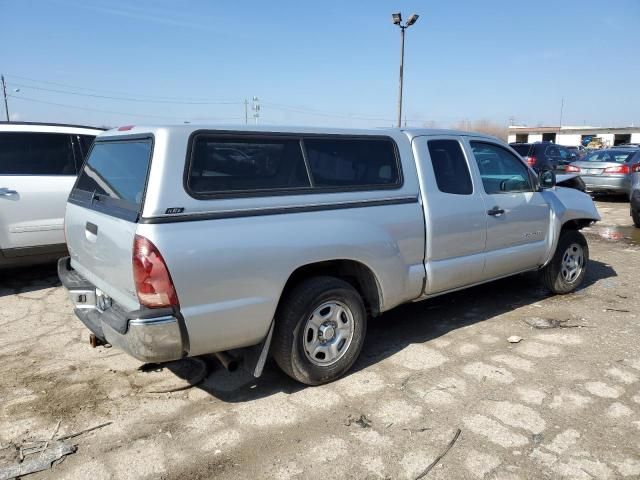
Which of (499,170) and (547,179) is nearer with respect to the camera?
(499,170)

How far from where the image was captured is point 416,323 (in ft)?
15.6

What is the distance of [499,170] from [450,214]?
1028 mm

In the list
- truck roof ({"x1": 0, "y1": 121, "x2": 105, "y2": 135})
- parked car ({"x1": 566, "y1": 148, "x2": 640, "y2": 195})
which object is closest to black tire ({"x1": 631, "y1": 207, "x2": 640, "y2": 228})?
parked car ({"x1": 566, "y1": 148, "x2": 640, "y2": 195})

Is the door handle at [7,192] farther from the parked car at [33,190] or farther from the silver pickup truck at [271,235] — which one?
the silver pickup truck at [271,235]

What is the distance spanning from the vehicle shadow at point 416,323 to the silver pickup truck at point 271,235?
0.27 meters

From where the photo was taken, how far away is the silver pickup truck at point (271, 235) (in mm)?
2764

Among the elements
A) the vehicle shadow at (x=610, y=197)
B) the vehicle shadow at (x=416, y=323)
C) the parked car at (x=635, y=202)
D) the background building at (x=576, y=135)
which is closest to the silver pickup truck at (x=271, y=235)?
the vehicle shadow at (x=416, y=323)

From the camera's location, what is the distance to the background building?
5836 centimetres

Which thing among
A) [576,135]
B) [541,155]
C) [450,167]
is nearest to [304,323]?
[450,167]

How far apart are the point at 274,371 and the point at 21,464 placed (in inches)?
66.9

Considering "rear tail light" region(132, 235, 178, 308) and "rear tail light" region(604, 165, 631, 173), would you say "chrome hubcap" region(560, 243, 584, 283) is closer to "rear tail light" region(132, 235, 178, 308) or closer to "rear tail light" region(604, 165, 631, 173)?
"rear tail light" region(132, 235, 178, 308)

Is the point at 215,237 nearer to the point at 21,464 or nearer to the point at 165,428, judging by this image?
the point at 165,428

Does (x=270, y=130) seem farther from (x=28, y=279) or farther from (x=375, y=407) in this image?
(x=28, y=279)

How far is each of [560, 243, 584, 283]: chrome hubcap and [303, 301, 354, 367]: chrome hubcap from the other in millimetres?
3129
